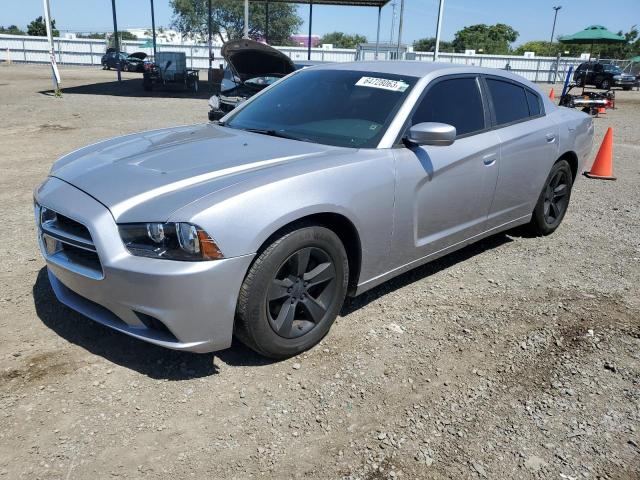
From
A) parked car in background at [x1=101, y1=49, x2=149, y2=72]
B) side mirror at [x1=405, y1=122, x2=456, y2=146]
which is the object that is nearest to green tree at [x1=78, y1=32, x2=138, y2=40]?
parked car in background at [x1=101, y1=49, x2=149, y2=72]

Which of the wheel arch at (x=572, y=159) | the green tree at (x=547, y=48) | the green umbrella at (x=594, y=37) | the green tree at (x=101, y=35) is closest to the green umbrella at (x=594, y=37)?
the green umbrella at (x=594, y=37)

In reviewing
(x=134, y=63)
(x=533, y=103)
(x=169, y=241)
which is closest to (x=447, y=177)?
(x=533, y=103)

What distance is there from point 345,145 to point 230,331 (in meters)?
1.40

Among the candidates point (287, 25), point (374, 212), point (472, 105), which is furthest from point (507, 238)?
point (287, 25)

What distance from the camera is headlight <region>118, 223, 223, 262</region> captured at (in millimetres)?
2465

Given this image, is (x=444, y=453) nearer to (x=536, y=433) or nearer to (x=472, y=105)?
(x=536, y=433)

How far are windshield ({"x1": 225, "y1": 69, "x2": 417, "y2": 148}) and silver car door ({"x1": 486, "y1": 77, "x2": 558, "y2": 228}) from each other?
1057mm

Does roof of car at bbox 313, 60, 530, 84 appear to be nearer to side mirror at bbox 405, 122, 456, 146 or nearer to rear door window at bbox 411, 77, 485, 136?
rear door window at bbox 411, 77, 485, 136

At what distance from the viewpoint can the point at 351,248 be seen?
324 centimetres

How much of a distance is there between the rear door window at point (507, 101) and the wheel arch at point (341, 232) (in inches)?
73.3

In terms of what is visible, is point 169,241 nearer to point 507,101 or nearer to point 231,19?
point 507,101

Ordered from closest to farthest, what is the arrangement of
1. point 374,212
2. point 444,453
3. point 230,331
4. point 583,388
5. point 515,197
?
1. point 444,453
2. point 230,331
3. point 583,388
4. point 374,212
5. point 515,197

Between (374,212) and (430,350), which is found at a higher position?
(374,212)

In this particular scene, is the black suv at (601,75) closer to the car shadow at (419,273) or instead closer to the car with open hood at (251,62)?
the car with open hood at (251,62)
